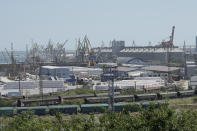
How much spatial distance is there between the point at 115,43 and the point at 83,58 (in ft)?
38.0

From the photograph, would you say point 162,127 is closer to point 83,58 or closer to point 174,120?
point 174,120

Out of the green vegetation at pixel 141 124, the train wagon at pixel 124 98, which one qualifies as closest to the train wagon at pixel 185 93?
the train wagon at pixel 124 98

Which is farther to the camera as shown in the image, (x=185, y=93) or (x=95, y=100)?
(x=185, y=93)

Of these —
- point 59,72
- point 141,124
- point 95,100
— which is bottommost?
point 95,100

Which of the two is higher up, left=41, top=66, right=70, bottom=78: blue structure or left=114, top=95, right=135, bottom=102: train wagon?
left=41, top=66, right=70, bottom=78: blue structure

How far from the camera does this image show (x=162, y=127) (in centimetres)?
320

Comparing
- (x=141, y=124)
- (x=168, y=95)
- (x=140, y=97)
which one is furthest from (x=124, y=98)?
(x=141, y=124)

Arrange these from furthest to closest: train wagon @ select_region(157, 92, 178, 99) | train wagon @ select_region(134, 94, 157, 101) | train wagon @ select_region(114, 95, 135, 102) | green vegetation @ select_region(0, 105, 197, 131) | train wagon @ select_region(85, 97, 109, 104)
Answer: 1. train wagon @ select_region(157, 92, 178, 99)
2. train wagon @ select_region(134, 94, 157, 101)
3. train wagon @ select_region(114, 95, 135, 102)
4. train wagon @ select_region(85, 97, 109, 104)
5. green vegetation @ select_region(0, 105, 197, 131)

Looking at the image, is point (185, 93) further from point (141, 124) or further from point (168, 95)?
point (141, 124)

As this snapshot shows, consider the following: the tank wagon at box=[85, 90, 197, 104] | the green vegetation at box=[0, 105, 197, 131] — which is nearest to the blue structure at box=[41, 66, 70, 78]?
the tank wagon at box=[85, 90, 197, 104]

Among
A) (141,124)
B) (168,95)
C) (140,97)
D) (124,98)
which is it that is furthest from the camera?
(168,95)

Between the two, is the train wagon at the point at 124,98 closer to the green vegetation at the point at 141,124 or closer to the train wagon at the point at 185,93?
the train wagon at the point at 185,93

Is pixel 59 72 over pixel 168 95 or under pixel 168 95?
over

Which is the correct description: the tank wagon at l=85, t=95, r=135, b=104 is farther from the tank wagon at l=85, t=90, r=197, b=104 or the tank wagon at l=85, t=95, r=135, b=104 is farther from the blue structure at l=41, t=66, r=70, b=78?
the blue structure at l=41, t=66, r=70, b=78
